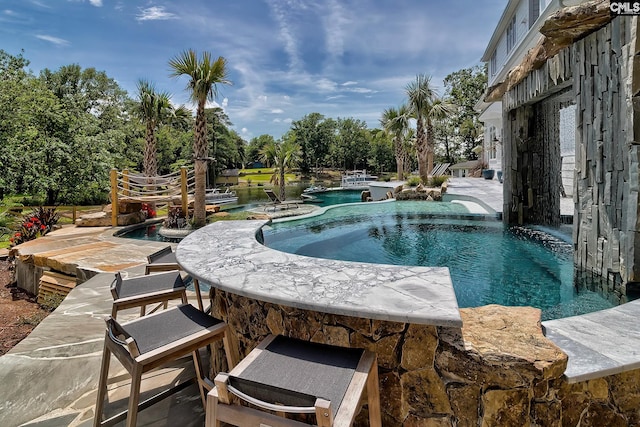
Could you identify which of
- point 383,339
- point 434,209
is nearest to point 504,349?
point 383,339

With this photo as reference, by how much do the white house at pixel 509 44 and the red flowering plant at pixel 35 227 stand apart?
14556mm

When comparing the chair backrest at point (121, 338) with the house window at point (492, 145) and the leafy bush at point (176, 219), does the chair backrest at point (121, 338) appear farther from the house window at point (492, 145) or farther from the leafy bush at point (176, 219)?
the house window at point (492, 145)

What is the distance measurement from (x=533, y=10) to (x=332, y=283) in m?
17.2

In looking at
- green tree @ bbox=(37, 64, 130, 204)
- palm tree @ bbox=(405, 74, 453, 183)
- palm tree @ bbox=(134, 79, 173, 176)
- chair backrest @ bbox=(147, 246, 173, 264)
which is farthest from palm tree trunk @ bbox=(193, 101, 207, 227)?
palm tree @ bbox=(405, 74, 453, 183)

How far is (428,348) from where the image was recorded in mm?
1519

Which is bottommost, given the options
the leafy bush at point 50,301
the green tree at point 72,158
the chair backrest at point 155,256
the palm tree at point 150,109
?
the leafy bush at point 50,301

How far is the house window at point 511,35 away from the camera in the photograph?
16.3 metres

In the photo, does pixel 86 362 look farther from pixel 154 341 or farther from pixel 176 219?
pixel 176 219

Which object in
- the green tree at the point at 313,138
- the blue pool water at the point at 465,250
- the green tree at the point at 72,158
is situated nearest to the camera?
the blue pool water at the point at 465,250

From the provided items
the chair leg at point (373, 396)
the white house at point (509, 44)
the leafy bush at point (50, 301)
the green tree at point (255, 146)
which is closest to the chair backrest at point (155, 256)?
the chair leg at point (373, 396)

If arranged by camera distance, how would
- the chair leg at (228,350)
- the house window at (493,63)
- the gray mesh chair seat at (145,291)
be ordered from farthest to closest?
the house window at (493,63)
the gray mesh chair seat at (145,291)
the chair leg at (228,350)

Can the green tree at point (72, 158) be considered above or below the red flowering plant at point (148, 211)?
above

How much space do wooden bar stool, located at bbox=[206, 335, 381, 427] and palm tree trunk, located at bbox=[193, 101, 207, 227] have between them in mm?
9828

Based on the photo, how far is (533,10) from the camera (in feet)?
45.0
